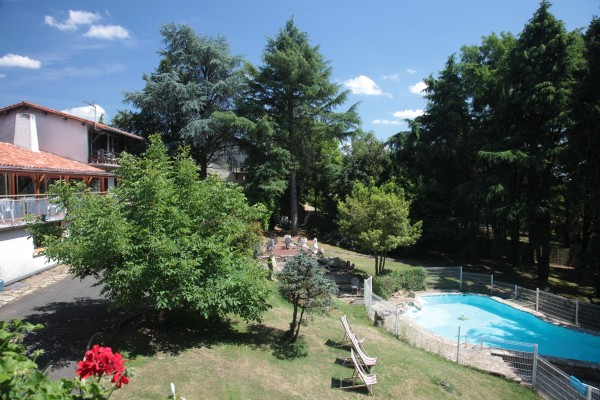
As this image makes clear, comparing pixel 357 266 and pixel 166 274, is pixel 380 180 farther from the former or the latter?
pixel 166 274

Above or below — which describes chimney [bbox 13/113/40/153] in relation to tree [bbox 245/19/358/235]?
below

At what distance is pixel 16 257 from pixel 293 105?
22.4 m

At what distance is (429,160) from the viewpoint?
32.8 metres

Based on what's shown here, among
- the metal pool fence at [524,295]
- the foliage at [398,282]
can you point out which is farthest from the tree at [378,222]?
the metal pool fence at [524,295]

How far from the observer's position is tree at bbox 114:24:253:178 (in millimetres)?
32594

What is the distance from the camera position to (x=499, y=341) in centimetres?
1572

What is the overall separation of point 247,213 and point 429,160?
79.6ft

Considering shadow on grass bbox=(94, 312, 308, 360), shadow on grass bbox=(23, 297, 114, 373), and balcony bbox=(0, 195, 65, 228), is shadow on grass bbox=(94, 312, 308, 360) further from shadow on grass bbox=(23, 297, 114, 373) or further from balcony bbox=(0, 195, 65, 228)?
balcony bbox=(0, 195, 65, 228)

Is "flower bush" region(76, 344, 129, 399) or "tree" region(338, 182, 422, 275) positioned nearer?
"flower bush" region(76, 344, 129, 399)

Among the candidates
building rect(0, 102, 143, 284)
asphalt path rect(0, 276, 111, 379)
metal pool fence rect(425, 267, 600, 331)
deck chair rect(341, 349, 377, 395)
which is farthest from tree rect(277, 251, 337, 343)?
metal pool fence rect(425, 267, 600, 331)

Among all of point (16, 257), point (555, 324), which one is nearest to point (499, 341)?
point (555, 324)

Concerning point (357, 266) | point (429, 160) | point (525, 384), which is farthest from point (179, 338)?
point (429, 160)

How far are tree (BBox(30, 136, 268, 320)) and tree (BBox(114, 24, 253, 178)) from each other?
68.8ft

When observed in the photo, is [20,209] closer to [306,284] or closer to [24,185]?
[24,185]
